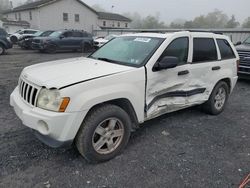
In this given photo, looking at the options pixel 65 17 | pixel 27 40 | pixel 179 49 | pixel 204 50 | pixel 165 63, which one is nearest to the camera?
pixel 165 63

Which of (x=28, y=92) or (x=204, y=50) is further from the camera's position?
(x=204, y=50)

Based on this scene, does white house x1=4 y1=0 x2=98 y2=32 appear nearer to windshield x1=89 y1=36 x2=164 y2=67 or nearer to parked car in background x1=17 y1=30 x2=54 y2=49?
parked car in background x1=17 y1=30 x2=54 y2=49

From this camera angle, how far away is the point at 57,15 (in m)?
34.4

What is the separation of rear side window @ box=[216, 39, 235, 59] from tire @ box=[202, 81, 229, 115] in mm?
575

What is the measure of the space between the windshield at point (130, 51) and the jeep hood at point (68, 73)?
0.84ft

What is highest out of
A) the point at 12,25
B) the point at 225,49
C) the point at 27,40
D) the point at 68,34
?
the point at 12,25

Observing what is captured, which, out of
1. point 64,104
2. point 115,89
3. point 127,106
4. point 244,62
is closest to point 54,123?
point 64,104

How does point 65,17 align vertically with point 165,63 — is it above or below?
above

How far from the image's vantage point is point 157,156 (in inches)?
129

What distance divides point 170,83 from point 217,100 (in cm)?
175

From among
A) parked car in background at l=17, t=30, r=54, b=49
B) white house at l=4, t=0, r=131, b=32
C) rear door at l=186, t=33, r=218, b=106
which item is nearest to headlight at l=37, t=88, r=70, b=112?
rear door at l=186, t=33, r=218, b=106

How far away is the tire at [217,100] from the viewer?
15.4ft

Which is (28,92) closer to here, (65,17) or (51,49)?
(51,49)

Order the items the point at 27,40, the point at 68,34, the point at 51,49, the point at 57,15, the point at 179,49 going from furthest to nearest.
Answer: the point at 57,15
the point at 27,40
the point at 68,34
the point at 51,49
the point at 179,49
